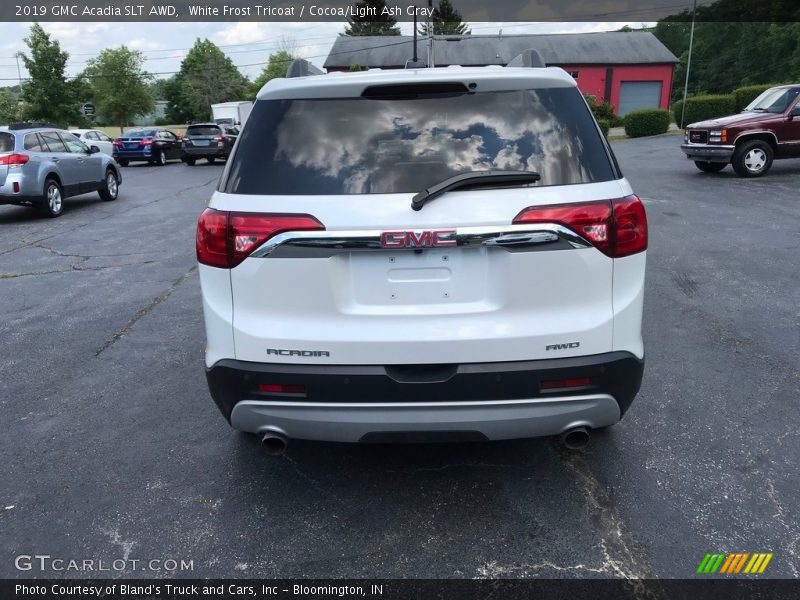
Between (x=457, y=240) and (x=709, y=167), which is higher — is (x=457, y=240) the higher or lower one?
the higher one

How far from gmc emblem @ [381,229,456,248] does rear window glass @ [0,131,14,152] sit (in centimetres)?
1212

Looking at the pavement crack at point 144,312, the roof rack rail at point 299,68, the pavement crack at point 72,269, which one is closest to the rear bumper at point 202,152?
the pavement crack at point 72,269

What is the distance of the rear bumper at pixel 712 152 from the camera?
1460cm

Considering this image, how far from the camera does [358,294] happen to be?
2.74 m

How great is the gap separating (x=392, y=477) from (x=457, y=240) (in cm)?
144

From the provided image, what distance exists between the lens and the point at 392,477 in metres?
3.43

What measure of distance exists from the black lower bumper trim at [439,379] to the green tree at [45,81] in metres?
50.2

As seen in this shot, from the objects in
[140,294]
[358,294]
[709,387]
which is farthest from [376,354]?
[140,294]

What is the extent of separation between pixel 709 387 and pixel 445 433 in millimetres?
2469

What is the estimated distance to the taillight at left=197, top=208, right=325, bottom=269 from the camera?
270 cm

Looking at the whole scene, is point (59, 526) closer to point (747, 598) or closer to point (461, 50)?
point (747, 598)

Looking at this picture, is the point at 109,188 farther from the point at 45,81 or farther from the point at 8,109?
the point at 8,109

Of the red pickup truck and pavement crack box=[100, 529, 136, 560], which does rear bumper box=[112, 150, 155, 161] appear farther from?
pavement crack box=[100, 529, 136, 560]

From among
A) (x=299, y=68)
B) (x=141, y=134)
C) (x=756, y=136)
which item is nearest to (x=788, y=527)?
(x=299, y=68)
